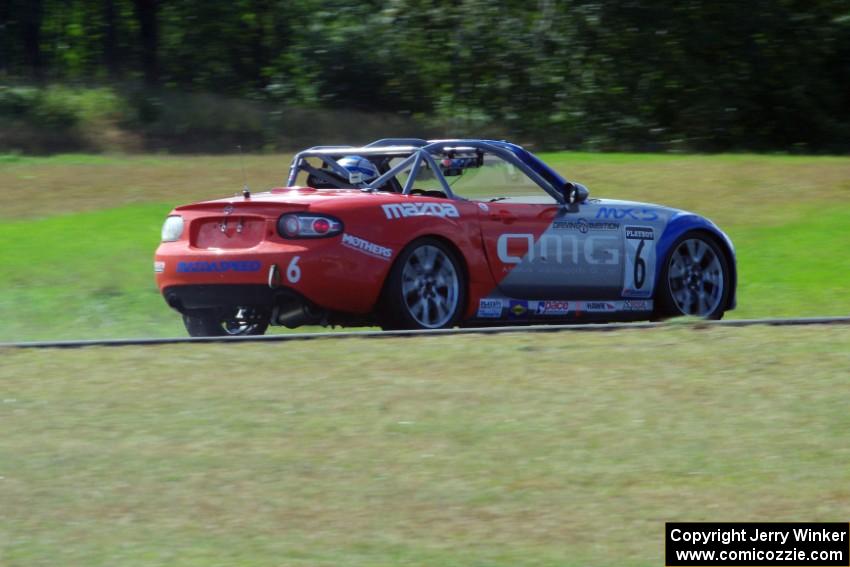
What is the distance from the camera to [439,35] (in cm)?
3016

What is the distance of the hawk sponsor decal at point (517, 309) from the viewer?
33.9 ft

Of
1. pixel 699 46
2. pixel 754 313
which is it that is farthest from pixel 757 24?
pixel 754 313

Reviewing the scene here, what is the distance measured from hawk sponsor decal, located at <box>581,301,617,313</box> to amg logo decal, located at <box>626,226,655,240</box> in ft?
1.70

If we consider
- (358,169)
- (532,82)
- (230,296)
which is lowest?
(230,296)

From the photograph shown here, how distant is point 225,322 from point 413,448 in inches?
166

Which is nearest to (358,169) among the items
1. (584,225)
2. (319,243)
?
(319,243)

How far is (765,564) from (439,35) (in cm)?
2568

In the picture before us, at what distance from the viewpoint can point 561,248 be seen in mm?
10508

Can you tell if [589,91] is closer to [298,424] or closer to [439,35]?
[439,35]

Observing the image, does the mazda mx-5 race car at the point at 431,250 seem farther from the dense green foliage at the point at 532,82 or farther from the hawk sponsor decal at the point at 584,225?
the dense green foliage at the point at 532,82

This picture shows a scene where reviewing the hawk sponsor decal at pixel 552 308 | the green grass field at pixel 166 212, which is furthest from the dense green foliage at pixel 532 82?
the hawk sponsor decal at pixel 552 308

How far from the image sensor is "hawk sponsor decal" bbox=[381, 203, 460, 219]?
9.67 metres

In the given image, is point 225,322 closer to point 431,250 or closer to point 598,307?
point 431,250

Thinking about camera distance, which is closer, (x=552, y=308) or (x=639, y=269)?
(x=552, y=308)
